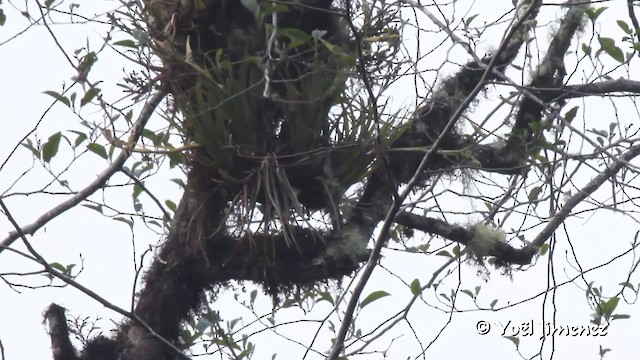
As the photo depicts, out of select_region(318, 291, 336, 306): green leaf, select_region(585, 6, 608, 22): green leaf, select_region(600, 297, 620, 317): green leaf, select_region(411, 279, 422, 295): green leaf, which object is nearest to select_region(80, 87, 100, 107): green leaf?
select_region(318, 291, 336, 306): green leaf

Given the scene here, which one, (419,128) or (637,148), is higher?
(419,128)

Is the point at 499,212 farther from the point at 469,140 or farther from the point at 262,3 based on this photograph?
the point at 262,3

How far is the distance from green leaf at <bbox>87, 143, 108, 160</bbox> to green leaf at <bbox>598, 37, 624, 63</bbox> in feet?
4.32

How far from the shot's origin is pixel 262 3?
2234 millimetres

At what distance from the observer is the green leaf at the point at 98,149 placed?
2.36 metres

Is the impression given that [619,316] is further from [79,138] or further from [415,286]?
[79,138]

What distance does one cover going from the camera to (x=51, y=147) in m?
2.32

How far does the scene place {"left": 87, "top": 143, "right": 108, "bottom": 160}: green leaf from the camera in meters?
2.36

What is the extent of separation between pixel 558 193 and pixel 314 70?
30.1 inches

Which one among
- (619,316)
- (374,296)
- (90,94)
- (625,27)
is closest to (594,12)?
(625,27)

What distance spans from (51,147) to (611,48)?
1455mm

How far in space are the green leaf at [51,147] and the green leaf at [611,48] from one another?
1410 mm

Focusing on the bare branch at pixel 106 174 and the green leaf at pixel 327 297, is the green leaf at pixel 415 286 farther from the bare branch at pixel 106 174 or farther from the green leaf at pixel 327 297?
the bare branch at pixel 106 174

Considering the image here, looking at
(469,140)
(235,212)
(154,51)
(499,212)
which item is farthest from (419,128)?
(154,51)
